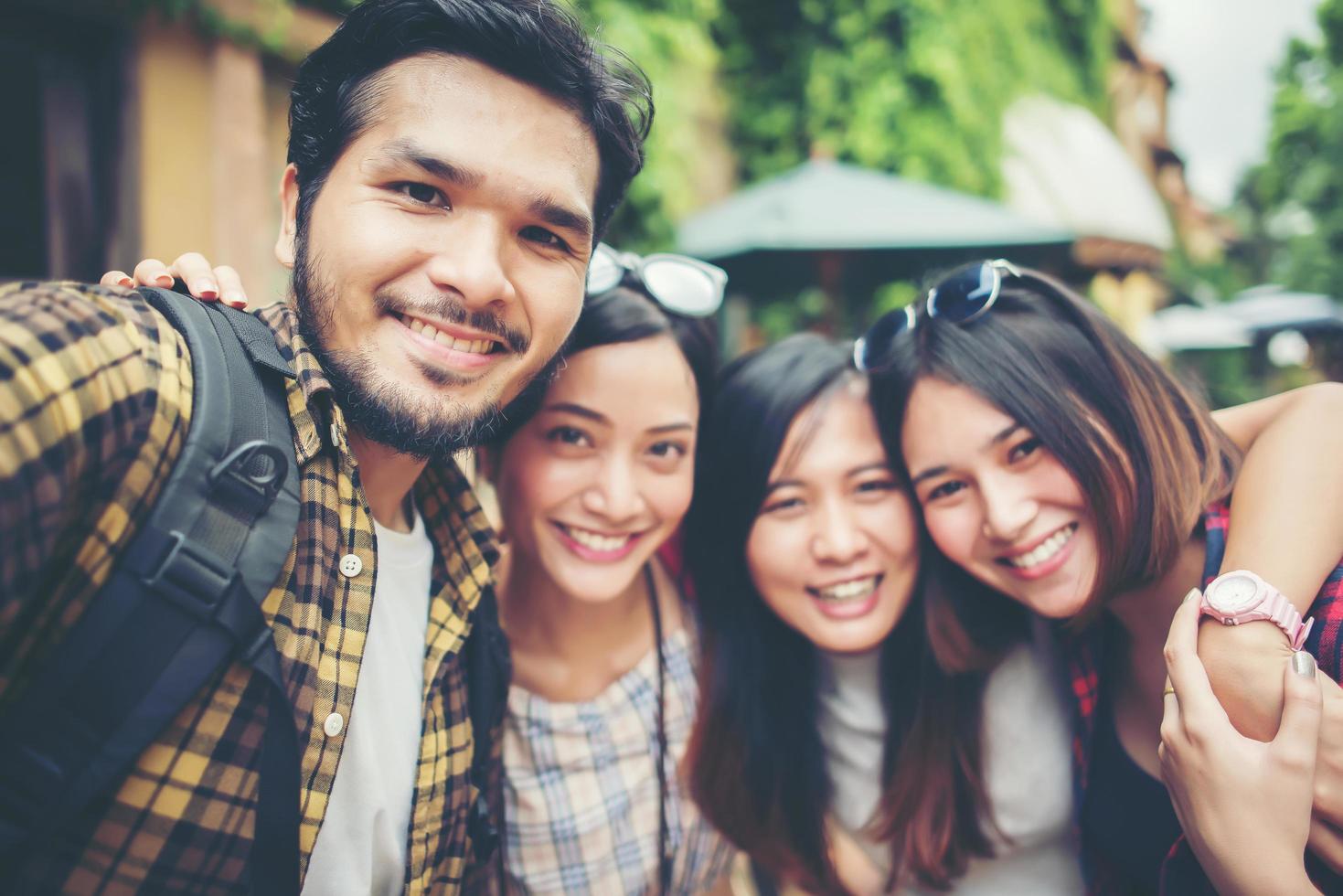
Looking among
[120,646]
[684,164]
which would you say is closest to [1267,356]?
[684,164]

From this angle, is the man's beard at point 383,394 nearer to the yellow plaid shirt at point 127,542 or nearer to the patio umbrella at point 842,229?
the yellow plaid shirt at point 127,542

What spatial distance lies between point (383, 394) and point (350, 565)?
1.08ft

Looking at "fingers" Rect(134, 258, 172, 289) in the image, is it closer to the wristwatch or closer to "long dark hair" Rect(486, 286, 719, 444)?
"long dark hair" Rect(486, 286, 719, 444)

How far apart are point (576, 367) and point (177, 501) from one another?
1215mm

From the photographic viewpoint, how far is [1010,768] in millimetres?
2289

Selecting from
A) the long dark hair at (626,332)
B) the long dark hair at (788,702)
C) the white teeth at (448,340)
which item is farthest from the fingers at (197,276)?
the long dark hair at (788,702)

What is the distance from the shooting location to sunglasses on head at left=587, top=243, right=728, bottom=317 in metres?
2.35

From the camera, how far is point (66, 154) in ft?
10.9

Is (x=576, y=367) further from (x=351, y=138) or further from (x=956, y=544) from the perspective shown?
(x=956, y=544)

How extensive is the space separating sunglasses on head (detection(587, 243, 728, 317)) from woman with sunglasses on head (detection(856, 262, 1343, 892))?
2.12 feet

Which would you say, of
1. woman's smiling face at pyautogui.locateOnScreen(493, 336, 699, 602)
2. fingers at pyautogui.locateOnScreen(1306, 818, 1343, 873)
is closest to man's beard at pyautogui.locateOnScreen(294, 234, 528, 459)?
woman's smiling face at pyautogui.locateOnScreen(493, 336, 699, 602)

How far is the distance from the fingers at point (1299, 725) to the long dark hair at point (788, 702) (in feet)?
2.97

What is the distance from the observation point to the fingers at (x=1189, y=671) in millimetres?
1479

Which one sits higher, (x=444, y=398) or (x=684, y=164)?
(x=684, y=164)
